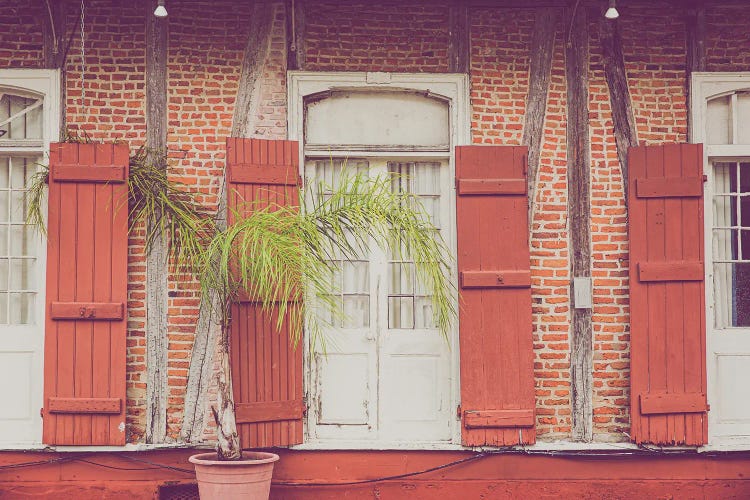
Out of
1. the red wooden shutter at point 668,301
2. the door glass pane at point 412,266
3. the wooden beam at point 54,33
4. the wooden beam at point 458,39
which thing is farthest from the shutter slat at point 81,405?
the red wooden shutter at point 668,301

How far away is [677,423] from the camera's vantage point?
6316 millimetres

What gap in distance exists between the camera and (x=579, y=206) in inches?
258

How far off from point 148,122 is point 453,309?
2526mm

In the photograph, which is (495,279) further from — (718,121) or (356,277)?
(718,121)

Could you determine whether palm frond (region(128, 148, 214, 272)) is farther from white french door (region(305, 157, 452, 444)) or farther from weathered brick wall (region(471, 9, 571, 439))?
weathered brick wall (region(471, 9, 571, 439))

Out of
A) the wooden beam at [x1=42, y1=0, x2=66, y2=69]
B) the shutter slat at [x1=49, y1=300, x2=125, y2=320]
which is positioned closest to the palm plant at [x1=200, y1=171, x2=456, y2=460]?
the shutter slat at [x1=49, y1=300, x2=125, y2=320]

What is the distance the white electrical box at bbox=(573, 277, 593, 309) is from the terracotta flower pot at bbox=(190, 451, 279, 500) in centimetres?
244

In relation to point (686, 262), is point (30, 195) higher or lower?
higher

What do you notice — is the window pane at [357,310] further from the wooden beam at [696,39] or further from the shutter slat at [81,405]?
the wooden beam at [696,39]

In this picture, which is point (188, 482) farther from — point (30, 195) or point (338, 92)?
point (338, 92)

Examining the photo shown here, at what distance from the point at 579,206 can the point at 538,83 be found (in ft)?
3.09

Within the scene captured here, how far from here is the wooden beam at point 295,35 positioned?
6523 millimetres

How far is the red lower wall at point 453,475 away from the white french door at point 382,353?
20 cm

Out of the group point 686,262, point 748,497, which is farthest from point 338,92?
point 748,497
